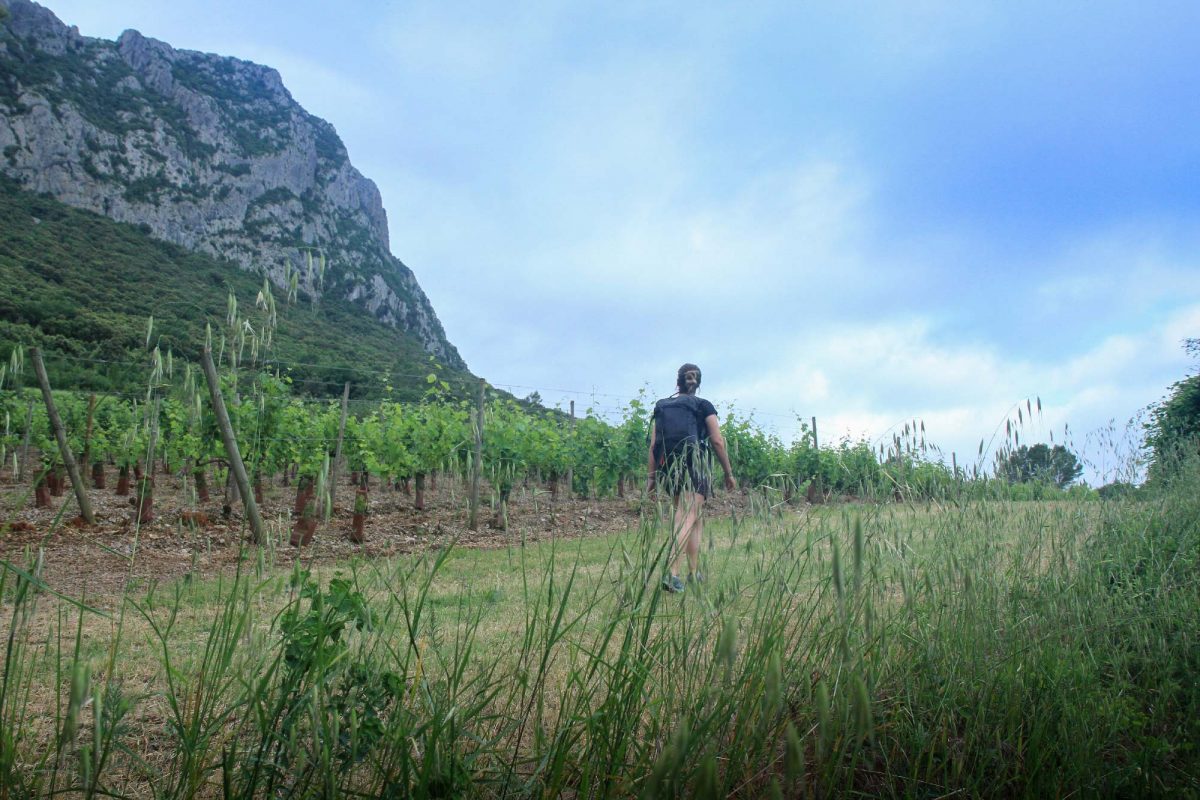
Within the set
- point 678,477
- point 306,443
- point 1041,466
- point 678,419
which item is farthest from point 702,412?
point 306,443

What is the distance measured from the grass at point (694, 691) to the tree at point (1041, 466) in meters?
0.22

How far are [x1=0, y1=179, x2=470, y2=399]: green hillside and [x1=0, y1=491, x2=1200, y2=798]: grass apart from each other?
2343 mm

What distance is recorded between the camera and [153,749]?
2080 mm

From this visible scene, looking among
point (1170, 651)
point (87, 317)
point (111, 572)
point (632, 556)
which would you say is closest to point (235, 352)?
point (111, 572)

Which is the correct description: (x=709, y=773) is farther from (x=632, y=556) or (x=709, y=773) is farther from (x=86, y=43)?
(x=86, y=43)

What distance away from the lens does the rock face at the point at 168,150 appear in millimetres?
44000

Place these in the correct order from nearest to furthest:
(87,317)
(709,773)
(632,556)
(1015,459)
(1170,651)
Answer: (709,773), (632,556), (1170,651), (1015,459), (87,317)

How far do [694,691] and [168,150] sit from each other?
215 ft

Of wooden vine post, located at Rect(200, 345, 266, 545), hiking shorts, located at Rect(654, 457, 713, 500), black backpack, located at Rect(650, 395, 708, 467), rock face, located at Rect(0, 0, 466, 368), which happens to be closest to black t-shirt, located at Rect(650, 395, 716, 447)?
black backpack, located at Rect(650, 395, 708, 467)

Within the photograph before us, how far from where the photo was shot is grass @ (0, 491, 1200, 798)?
1294mm

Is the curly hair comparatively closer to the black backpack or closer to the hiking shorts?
the black backpack

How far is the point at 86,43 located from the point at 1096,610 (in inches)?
3720

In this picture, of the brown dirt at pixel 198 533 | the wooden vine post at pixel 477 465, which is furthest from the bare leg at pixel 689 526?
the wooden vine post at pixel 477 465

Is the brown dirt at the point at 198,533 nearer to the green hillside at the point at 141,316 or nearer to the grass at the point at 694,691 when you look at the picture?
the grass at the point at 694,691
